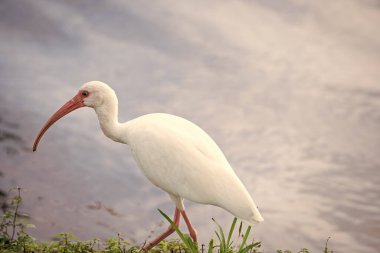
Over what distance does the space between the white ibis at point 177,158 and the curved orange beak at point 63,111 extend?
0.50 feet

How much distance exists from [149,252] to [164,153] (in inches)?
76.7

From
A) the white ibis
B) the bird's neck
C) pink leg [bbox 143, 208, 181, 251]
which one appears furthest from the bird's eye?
pink leg [bbox 143, 208, 181, 251]

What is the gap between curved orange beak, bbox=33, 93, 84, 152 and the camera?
1151 cm

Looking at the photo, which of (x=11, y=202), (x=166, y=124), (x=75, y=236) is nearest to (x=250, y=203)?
(x=166, y=124)

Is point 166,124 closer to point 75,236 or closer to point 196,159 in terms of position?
point 196,159

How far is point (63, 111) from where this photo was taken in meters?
11.9

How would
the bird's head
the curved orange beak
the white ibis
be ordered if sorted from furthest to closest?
the curved orange beak, the bird's head, the white ibis

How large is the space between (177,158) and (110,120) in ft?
4.54

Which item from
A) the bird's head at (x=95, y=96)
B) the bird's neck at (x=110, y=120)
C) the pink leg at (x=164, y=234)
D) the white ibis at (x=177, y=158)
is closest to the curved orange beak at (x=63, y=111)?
the bird's head at (x=95, y=96)

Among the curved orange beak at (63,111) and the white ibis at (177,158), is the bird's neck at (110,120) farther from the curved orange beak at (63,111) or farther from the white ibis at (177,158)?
the curved orange beak at (63,111)

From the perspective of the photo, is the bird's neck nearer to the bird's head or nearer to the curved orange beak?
the bird's head

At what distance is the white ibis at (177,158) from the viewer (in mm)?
10367

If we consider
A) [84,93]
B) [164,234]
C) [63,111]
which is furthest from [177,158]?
[63,111]

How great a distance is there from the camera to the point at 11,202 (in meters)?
11.1
